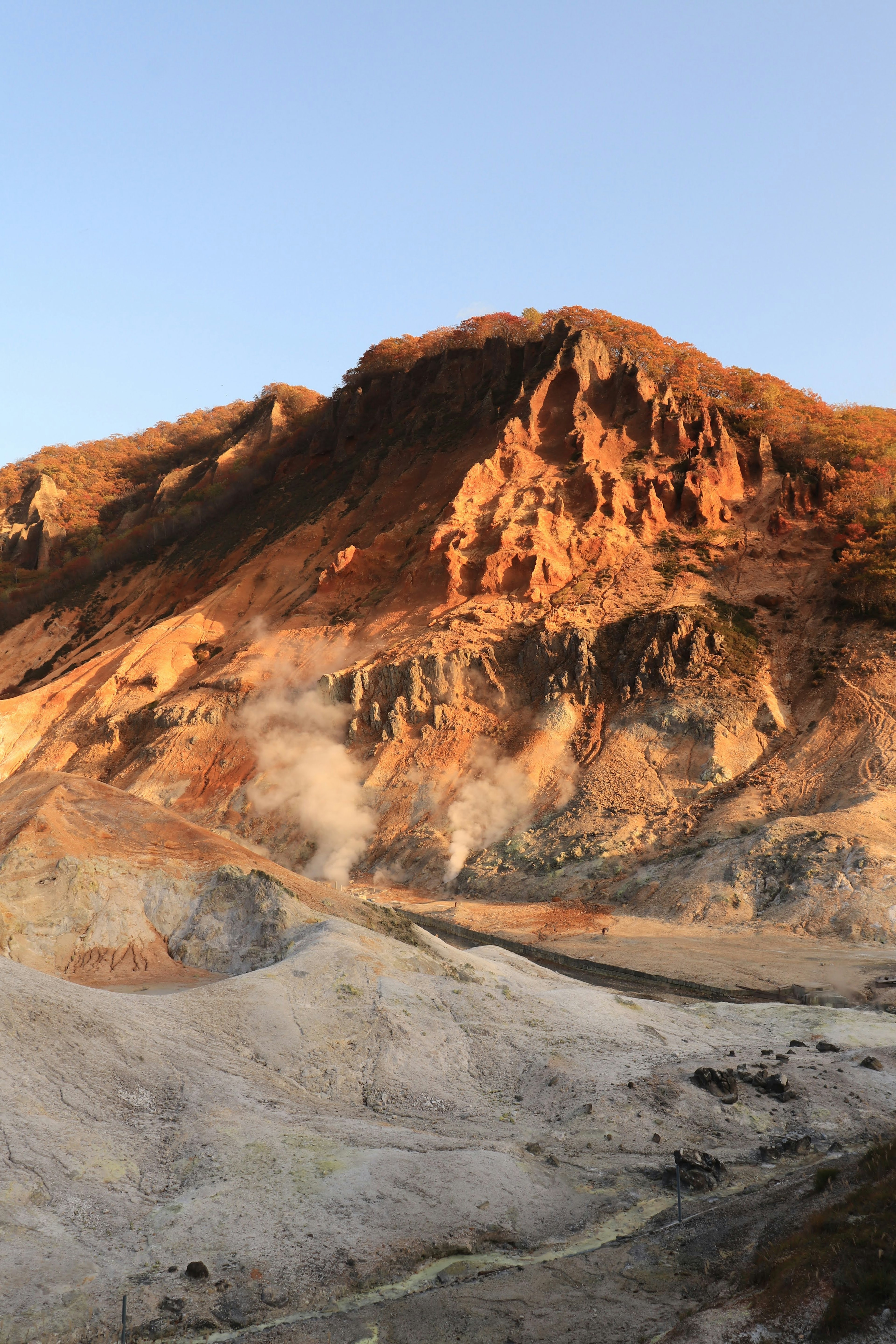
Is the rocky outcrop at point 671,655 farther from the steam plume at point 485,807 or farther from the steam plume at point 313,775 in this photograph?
the steam plume at point 313,775

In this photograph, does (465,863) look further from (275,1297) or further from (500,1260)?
(275,1297)

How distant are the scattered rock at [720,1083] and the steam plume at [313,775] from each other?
21.2 metres

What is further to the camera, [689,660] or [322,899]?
[689,660]

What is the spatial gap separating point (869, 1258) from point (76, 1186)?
7153 mm

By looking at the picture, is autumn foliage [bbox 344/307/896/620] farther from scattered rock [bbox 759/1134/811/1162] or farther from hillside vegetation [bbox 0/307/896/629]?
scattered rock [bbox 759/1134/811/1162]

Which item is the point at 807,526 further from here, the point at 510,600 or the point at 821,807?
the point at 821,807

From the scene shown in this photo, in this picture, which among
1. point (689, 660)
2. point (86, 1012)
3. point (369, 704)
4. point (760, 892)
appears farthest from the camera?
point (369, 704)

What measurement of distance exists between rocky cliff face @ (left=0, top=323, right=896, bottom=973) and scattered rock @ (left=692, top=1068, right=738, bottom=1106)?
11.4 meters

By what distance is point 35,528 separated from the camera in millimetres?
68500

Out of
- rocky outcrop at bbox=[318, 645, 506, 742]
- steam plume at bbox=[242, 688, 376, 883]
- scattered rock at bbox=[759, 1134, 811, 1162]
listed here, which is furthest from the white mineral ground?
rocky outcrop at bbox=[318, 645, 506, 742]

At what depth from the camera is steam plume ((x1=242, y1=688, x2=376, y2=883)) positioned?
1339 inches

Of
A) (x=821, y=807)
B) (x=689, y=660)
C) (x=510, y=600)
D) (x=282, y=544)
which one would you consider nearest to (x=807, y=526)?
(x=689, y=660)

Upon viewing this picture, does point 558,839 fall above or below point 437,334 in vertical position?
below

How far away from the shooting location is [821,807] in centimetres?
2767
